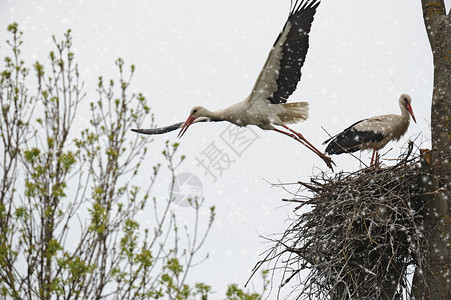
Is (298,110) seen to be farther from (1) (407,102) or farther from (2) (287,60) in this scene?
(1) (407,102)

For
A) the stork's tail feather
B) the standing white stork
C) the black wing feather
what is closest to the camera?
the black wing feather

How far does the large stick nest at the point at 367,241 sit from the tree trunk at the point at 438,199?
0.22 feet

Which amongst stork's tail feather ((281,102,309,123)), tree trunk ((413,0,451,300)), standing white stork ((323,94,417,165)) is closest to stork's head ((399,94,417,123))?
standing white stork ((323,94,417,165))

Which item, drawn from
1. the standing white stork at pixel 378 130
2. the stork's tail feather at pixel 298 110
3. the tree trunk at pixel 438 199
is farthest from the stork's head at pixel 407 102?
the tree trunk at pixel 438 199

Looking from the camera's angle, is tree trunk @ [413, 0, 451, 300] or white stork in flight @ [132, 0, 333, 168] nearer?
tree trunk @ [413, 0, 451, 300]

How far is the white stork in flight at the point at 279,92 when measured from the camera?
6328 millimetres

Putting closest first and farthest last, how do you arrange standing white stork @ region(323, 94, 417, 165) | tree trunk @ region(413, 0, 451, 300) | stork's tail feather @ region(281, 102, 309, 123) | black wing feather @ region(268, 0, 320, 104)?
tree trunk @ region(413, 0, 451, 300), black wing feather @ region(268, 0, 320, 104), standing white stork @ region(323, 94, 417, 165), stork's tail feather @ region(281, 102, 309, 123)

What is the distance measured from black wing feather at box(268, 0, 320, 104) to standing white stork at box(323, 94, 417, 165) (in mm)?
888

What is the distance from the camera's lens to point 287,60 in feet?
21.6

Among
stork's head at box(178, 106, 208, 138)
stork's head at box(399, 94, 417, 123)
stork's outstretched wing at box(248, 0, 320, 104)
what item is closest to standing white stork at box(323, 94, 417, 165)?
stork's head at box(399, 94, 417, 123)

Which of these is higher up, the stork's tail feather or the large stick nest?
the stork's tail feather

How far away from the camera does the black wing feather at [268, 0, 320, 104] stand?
20.6ft

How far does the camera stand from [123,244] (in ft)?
21.2

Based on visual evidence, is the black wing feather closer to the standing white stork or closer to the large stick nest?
the standing white stork
